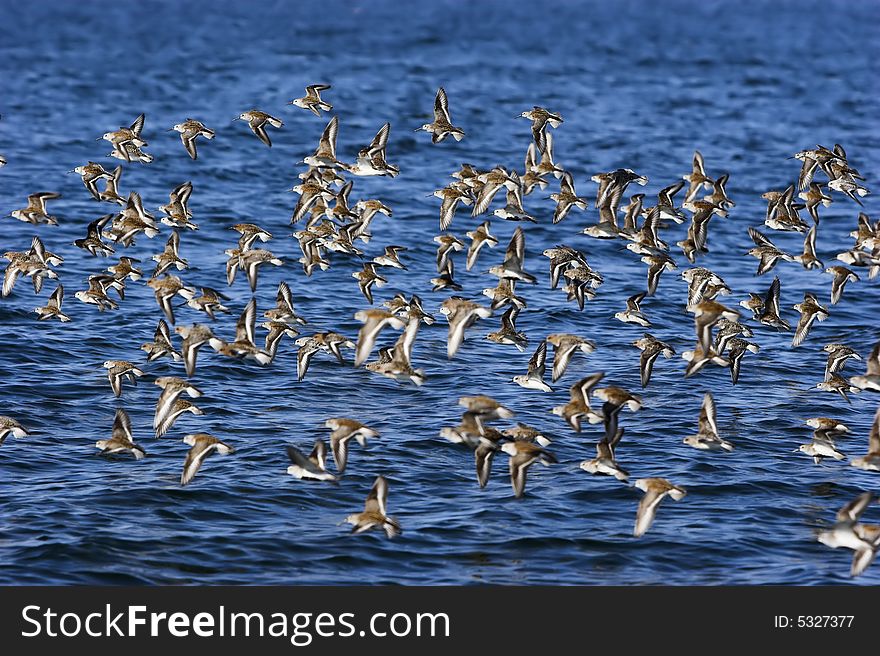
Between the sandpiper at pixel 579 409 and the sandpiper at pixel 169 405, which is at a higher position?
the sandpiper at pixel 579 409

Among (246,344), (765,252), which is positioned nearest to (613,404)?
(246,344)

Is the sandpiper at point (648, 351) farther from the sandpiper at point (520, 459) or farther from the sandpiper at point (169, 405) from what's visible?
the sandpiper at point (169, 405)

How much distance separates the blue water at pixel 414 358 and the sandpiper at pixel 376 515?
0.59 meters

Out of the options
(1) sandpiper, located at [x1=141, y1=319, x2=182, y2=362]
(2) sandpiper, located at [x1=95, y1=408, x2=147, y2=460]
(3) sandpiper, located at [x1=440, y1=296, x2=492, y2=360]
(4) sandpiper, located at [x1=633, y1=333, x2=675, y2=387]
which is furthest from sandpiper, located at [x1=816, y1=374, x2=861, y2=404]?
(2) sandpiper, located at [x1=95, y1=408, x2=147, y2=460]

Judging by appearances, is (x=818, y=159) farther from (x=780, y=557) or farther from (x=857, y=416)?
(x=780, y=557)

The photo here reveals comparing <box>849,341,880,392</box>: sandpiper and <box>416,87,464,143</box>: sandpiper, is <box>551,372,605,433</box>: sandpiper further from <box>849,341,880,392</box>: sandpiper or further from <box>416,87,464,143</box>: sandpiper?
<box>416,87,464,143</box>: sandpiper

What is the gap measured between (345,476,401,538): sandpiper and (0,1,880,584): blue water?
1.93ft

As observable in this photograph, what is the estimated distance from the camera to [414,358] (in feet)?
76.2

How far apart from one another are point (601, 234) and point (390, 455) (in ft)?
14.9

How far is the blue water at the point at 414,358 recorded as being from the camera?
16.5 m

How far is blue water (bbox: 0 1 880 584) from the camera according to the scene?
54.2 feet

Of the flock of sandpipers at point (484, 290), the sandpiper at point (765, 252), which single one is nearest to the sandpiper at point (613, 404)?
the flock of sandpipers at point (484, 290)

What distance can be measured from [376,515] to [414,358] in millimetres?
7797

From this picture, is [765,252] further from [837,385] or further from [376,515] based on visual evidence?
[376,515]
